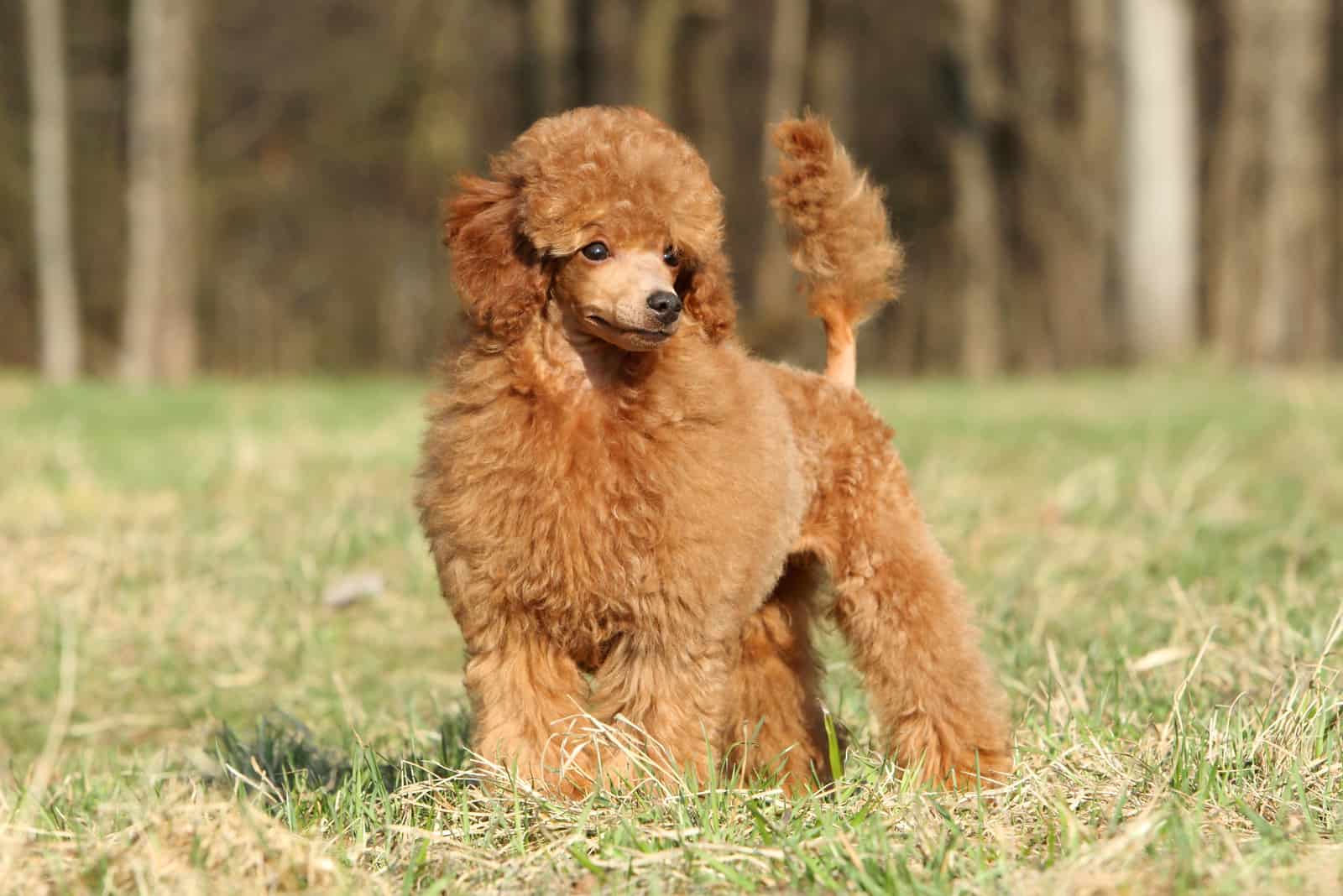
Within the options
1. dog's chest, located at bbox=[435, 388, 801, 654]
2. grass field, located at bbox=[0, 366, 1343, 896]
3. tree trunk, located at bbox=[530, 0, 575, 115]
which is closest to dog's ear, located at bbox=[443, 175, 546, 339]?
dog's chest, located at bbox=[435, 388, 801, 654]

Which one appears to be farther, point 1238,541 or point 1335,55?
point 1335,55

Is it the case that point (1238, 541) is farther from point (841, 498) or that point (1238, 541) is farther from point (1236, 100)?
point (1236, 100)

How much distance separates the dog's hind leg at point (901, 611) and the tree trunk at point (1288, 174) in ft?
53.8

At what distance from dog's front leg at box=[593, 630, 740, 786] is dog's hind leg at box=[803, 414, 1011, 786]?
1.73ft

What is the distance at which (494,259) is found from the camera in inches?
125

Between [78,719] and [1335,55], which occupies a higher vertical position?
[1335,55]

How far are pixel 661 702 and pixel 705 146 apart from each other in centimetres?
1236

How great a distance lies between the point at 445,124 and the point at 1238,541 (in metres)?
19.5

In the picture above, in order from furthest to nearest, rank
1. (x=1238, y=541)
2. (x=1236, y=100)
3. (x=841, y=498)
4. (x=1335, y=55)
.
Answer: (x=1335, y=55), (x=1236, y=100), (x=1238, y=541), (x=841, y=498)

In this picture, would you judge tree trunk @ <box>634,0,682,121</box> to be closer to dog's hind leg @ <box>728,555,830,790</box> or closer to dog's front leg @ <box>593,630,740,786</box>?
dog's hind leg @ <box>728,555,830,790</box>

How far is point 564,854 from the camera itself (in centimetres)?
271

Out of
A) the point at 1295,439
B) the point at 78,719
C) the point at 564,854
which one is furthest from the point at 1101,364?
the point at 564,854

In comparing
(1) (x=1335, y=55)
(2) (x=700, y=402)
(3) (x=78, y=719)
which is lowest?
(3) (x=78, y=719)

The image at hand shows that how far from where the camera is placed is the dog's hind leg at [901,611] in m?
3.56
